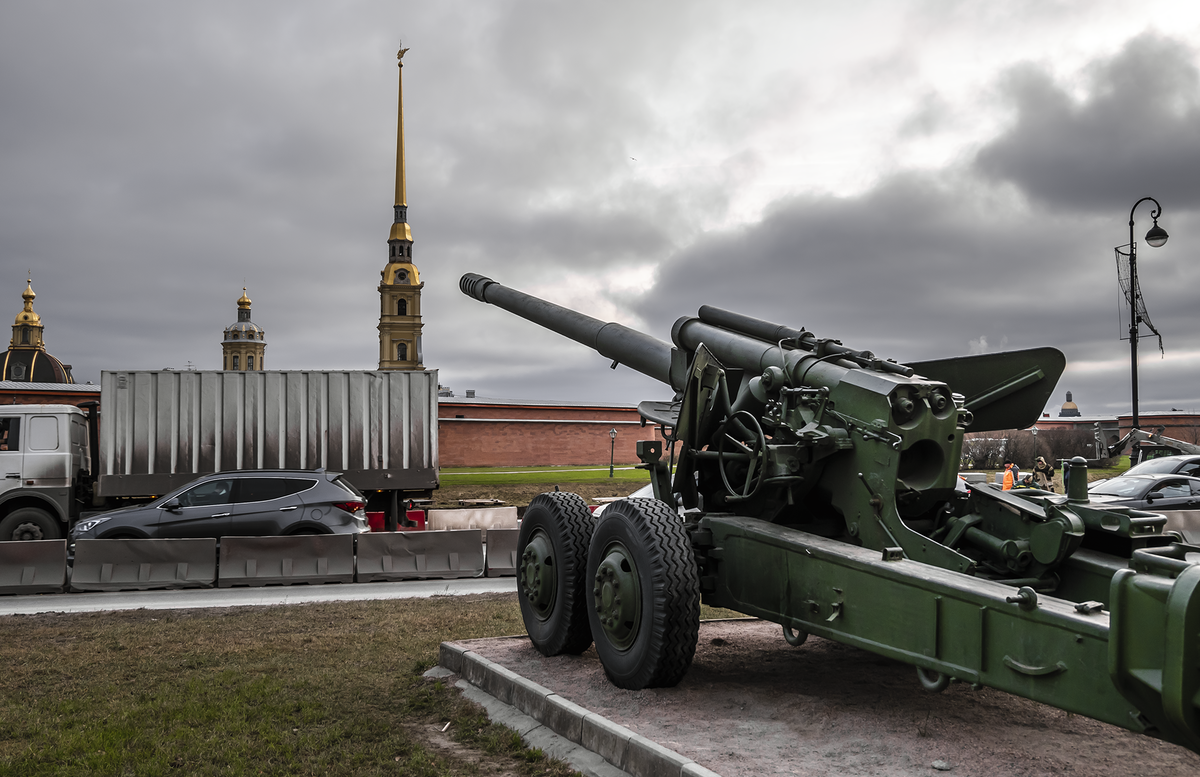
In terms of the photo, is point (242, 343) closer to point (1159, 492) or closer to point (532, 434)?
point (532, 434)

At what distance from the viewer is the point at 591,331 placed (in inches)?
317

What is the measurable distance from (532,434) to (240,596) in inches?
1065

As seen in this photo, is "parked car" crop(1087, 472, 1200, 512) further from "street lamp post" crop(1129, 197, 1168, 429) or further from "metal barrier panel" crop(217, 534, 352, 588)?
"metal barrier panel" crop(217, 534, 352, 588)

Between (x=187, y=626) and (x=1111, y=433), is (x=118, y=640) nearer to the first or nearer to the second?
(x=187, y=626)

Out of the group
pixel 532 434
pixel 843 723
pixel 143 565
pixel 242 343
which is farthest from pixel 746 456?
pixel 242 343

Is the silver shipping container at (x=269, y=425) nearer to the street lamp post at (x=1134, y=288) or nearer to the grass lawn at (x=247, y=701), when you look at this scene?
the grass lawn at (x=247, y=701)

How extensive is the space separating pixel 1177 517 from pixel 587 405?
28.1 meters

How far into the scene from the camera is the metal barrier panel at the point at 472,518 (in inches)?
672

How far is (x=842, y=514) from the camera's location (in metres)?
5.36

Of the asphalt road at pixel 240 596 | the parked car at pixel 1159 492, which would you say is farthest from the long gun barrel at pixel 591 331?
the parked car at pixel 1159 492

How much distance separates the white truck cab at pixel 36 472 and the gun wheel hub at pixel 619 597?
11843 millimetres

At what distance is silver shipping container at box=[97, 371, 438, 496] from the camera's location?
15438 mm

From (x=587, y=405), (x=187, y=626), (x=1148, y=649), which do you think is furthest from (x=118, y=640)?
(x=587, y=405)

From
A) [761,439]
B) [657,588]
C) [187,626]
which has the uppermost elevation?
[761,439]
